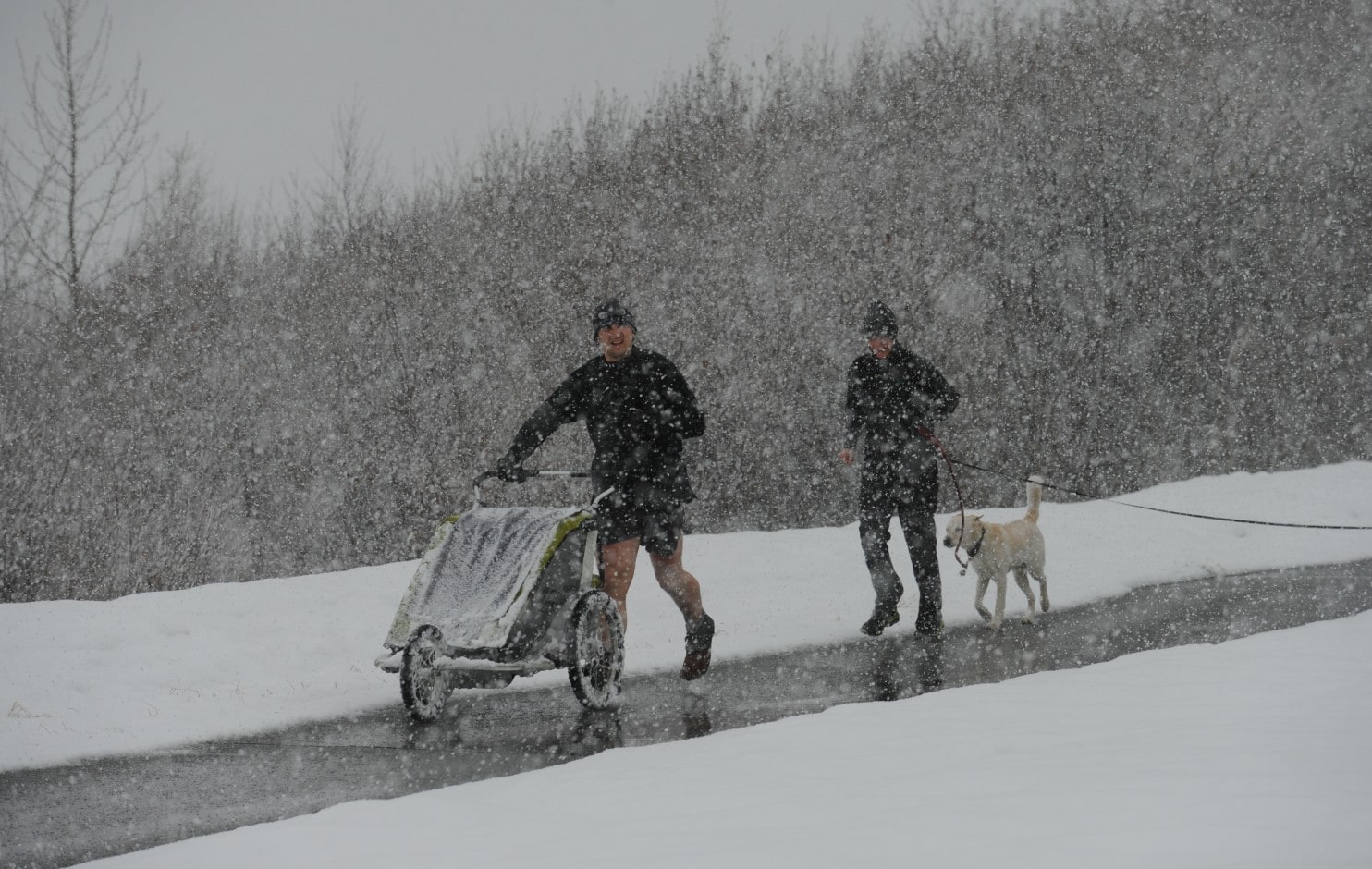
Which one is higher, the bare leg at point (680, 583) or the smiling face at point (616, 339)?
the smiling face at point (616, 339)

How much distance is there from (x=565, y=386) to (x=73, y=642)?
3267 millimetres

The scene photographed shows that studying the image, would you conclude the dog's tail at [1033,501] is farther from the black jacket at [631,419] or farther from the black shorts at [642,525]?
the black shorts at [642,525]

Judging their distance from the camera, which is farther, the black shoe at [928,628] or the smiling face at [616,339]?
the black shoe at [928,628]

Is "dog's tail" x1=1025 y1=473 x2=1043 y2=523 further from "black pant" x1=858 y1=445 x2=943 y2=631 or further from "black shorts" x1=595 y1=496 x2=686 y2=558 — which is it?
"black shorts" x1=595 y1=496 x2=686 y2=558

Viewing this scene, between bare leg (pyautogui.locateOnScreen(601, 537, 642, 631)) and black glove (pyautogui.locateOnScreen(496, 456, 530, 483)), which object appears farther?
bare leg (pyautogui.locateOnScreen(601, 537, 642, 631))

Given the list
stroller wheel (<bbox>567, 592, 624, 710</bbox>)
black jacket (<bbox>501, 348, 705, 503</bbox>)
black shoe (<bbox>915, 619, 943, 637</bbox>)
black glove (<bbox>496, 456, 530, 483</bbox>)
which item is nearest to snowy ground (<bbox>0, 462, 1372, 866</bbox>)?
black shoe (<bbox>915, 619, 943, 637</bbox>)

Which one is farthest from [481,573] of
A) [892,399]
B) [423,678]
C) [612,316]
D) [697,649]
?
[892,399]

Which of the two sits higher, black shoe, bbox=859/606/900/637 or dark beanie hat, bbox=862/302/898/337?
dark beanie hat, bbox=862/302/898/337

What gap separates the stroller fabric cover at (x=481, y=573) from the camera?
6.48 meters

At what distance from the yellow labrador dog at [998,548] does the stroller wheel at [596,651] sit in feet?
12.5

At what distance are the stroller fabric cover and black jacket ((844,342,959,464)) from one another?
3.17 meters

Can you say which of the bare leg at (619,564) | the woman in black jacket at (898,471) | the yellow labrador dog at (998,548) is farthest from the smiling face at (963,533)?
the bare leg at (619,564)

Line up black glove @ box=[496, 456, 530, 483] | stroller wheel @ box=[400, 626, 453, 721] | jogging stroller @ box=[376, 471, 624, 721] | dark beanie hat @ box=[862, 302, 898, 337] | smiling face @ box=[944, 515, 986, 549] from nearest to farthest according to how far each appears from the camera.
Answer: stroller wheel @ box=[400, 626, 453, 721] < jogging stroller @ box=[376, 471, 624, 721] < black glove @ box=[496, 456, 530, 483] < dark beanie hat @ box=[862, 302, 898, 337] < smiling face @ box=[944, 515, 986, 549]

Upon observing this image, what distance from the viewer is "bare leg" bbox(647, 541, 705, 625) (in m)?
7.47
